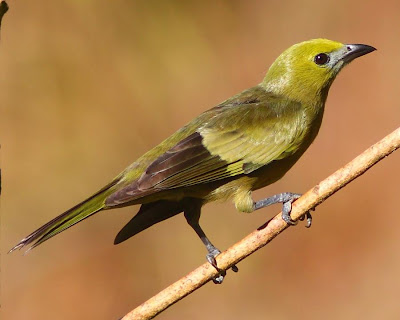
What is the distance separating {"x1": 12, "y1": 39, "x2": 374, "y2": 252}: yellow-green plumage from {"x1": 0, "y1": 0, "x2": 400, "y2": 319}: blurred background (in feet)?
8.66

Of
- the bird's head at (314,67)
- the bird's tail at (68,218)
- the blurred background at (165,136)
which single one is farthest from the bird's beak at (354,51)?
the blurred background at (165,136)

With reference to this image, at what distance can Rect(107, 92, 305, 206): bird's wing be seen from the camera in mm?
4805

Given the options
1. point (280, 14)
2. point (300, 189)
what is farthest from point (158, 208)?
point (280, 14)

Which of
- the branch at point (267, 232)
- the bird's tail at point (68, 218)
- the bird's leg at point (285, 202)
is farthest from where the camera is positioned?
the bird's tail at point (68, 218)

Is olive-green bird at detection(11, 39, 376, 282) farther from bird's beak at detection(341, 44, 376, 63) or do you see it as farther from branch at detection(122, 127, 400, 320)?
branch at detection(122, 127, 400, 320)

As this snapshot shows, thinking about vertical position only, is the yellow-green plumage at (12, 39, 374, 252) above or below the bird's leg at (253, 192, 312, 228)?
above

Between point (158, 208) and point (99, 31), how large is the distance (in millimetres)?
4024

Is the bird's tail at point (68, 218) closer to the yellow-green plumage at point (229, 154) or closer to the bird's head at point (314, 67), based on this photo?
the yellow-green plumage at point (229, 154)

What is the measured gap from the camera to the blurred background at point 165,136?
25.6ft

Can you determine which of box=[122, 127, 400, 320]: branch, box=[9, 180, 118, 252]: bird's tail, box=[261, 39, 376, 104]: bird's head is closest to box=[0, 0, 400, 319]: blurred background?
box=[261, 39, 376, 104]: bird's head

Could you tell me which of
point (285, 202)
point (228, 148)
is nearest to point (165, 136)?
point (228, 148)

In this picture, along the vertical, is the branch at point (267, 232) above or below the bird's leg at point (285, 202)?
above

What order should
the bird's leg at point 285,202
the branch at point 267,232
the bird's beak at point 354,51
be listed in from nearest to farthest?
1. the branch at point 267,232
2. the bird's leg at point 285,202
3. the bird's beak at point 354,51

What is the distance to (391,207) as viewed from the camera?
8.21m
